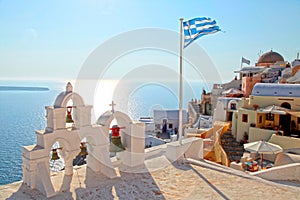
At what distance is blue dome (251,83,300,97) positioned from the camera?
60.4ft

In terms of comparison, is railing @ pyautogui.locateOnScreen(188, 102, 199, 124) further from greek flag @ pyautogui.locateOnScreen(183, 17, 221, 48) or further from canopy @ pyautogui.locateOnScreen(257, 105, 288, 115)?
greek flag @ pyautogui.locateOnScreen(183, 17, 221, 48)

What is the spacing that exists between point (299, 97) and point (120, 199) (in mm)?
16577

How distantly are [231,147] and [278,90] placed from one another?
5608 millimetres

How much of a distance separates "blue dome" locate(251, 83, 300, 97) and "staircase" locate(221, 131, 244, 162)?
3.98m

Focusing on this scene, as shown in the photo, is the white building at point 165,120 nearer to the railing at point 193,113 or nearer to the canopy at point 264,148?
the railing at point 193,113

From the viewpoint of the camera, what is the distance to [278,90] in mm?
18953

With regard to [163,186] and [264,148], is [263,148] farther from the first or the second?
[163,186]

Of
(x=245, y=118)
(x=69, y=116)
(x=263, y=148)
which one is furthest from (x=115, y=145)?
(x=245, y=118)

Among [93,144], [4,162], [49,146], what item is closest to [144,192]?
[93,144]

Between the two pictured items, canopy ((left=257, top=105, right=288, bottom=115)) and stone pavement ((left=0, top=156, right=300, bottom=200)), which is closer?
stone pavement ((left=0, top=156, right=300, bottom=200))

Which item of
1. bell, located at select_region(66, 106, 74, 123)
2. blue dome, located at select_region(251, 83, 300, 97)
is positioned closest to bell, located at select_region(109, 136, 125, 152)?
bell, located at select_region(66, 106, 74, 123)

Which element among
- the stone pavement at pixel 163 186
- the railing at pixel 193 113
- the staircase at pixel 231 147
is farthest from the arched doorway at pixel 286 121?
the railing at pixel 193 113

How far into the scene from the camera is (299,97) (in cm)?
1789

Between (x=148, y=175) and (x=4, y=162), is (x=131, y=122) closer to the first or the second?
(x=148, y=175)
